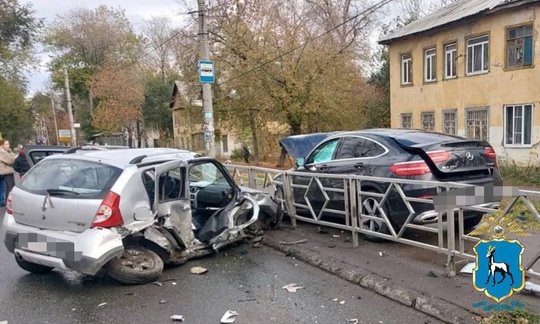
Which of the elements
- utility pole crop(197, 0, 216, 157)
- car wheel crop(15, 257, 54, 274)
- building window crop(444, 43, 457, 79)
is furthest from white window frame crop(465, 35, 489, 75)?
car wheel crop(15, 257, 54, 274)

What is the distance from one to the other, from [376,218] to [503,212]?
1.73 metres

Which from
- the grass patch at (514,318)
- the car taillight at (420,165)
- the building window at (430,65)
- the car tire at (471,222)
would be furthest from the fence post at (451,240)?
the building window at (430,65)

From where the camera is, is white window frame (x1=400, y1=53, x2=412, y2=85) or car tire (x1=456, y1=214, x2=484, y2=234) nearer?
car tire (x1=456, y1=214, x2=484, y2=234)

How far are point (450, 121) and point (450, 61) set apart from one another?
8.16ft

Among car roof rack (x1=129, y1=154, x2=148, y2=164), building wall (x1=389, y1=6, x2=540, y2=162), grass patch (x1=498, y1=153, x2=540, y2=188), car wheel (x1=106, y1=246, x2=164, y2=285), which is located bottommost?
grass patch (x1=498, y1=153, x2=540, y2=188)

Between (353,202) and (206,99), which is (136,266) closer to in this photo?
(353,202)

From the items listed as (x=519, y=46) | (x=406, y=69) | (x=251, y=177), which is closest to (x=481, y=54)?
(x=519, y=46)

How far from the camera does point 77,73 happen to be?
4578 centimetres

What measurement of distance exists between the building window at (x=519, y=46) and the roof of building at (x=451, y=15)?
42.7 inches

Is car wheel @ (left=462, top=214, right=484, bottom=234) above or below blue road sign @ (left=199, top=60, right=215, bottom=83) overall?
below

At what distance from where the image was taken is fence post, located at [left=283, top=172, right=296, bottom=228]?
661 centimetres

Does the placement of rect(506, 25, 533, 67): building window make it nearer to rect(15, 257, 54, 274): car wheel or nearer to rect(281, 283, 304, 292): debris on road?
rect(281, 283, 304, 292): debris on road

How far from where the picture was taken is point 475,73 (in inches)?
621

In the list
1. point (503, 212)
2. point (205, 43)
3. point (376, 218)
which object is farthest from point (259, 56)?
point (503, 212)
